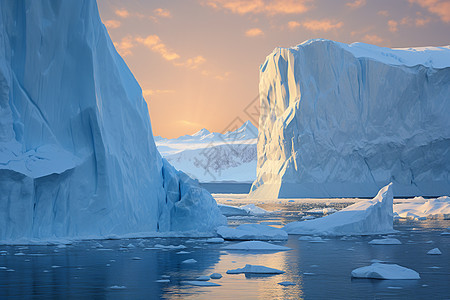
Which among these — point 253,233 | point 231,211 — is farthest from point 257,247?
point 231,211

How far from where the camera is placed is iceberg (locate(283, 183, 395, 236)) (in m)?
16.2

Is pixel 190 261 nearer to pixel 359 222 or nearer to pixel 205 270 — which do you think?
pixel 205 270

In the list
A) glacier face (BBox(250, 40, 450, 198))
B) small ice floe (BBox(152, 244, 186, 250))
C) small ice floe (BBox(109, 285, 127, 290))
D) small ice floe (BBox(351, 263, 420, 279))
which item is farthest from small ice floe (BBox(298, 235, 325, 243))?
glacier face (BBox(250, 40, 450, 198))

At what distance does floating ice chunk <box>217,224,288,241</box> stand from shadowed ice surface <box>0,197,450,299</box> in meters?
0.72

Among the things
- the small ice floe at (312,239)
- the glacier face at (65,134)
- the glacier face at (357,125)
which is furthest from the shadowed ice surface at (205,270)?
the glacier face at (357,125)

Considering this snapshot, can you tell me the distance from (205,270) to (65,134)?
22.3 ft

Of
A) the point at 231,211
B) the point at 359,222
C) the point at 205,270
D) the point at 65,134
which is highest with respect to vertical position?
the point at 65,134

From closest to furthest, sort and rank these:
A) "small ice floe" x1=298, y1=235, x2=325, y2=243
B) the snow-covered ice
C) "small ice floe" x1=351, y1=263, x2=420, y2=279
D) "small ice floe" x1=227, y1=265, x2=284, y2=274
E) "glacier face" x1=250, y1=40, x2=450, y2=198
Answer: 1. "small ice floe" x1=351, y1=263, x2=420, y2=279
2. "small ice floe" x1=227, y1=265, x2=284, y2=274
3. "small ice floe" x1=298, y1=235, x2=325, y2=243
4. the snow-covered ice
5. "glacier face" x1=250, y1=40, x2=450, y2=198

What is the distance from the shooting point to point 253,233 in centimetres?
1448

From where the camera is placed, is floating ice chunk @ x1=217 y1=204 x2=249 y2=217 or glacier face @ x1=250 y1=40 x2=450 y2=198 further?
glacier face @ x1=250 y1=40 x2=450 y2=198

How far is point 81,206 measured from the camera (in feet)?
45.0

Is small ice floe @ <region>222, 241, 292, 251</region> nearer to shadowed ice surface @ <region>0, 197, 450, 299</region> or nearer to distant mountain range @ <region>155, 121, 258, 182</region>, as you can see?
shadowed ice surface @ <region>0, 197, 450, 299</region>

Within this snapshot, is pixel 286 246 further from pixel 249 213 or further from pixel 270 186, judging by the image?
pixel 270 186

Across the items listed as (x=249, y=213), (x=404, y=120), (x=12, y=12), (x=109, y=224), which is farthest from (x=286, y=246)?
(x=404, y=120)
